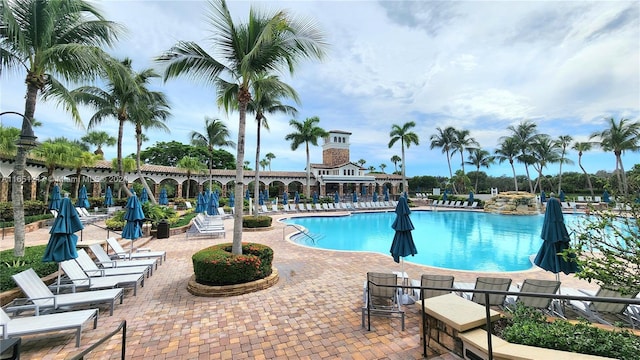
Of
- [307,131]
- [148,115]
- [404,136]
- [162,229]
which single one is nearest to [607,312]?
[162,229]

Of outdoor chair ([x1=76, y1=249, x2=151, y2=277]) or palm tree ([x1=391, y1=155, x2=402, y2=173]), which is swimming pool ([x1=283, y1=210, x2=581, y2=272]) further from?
palm tree ([x1=391, y1=155, x2=402, y2=173])

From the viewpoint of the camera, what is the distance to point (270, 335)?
13.9 ft

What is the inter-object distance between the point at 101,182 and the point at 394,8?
2933 centimetres

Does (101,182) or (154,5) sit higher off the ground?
(154,5)

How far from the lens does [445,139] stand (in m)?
40.4

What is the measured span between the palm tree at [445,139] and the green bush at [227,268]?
40054mm

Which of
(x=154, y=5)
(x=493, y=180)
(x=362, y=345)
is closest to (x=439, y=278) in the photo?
(x=362, y=345)

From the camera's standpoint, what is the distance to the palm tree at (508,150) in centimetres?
3862

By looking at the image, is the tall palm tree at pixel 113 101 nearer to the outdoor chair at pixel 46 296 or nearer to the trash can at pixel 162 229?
the trash can at pixel 162 229

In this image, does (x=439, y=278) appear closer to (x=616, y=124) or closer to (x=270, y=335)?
(x=270, y=335)

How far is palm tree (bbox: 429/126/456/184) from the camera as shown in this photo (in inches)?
1578

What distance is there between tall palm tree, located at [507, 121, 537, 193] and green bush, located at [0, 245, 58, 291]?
4726cm

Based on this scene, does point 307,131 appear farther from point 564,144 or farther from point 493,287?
point 564,144

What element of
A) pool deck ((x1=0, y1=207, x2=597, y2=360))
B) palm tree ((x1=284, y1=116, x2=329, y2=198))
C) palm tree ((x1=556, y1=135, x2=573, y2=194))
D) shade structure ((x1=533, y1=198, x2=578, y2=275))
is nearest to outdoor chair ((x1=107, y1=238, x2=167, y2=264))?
pool deck ((x1=0, y1=207, x2=597, y2=360))
